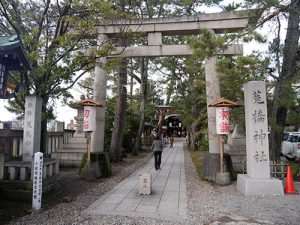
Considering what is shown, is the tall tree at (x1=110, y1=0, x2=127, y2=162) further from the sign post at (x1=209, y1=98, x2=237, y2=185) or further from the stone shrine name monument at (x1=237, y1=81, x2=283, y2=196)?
the stone shrine name monument at (x1=237, y1=81, x2=283, y2=196)

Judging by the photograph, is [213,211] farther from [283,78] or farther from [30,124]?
[283,78]

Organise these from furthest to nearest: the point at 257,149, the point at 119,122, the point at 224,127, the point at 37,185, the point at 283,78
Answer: the point at 119,122
the point at 224,127
the point at 283,78
the point at 257,149
the point at 37,185

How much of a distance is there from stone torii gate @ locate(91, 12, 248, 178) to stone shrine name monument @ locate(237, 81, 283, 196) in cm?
259

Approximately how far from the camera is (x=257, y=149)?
360 inches

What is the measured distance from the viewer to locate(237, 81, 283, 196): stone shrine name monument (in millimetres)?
8742

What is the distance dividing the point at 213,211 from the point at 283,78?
5849 mm

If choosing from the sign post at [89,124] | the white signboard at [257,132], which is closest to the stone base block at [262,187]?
the white signboard at [257,132]

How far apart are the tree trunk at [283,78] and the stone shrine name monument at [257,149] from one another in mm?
1518

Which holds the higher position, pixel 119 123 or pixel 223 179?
pixel 119 123

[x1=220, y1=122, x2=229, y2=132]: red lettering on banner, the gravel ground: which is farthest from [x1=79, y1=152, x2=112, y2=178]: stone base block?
[x1=220, y1=122, x2=229, y2=132]: red lettering on banner

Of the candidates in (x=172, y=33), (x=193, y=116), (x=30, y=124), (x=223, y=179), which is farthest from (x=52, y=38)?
(x=193, y=116)

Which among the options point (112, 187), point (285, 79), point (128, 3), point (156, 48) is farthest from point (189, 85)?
point (112, 187)

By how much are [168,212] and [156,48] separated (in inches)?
305

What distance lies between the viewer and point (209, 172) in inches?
456
